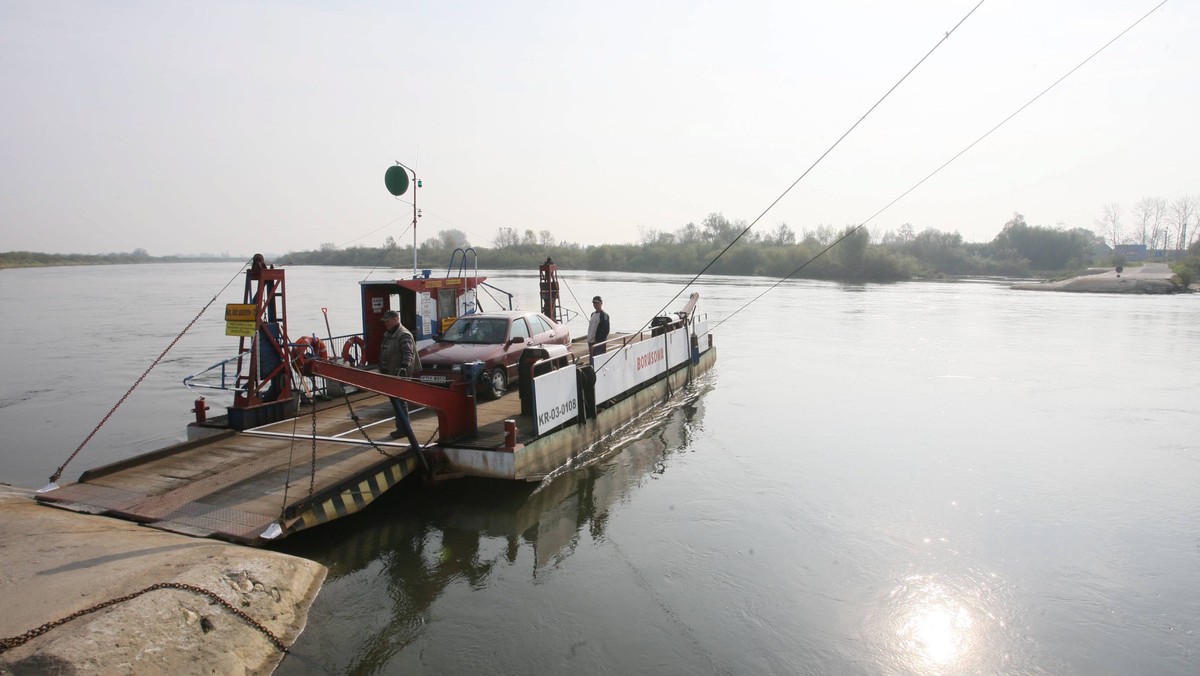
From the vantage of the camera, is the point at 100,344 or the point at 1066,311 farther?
the point at 1066,311

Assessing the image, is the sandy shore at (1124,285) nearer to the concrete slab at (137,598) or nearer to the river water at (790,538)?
the river water at (790,538)

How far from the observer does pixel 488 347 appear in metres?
12.4

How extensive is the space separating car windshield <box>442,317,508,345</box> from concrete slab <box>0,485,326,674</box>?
20.5ft

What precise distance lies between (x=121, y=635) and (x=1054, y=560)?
30.3ft

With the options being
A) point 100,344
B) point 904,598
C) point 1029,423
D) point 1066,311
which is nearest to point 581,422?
point 904,598

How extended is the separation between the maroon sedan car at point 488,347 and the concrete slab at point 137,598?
5.13m

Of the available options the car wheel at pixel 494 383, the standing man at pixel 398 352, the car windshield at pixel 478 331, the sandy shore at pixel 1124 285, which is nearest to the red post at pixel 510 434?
the standing man at pixel 398 352

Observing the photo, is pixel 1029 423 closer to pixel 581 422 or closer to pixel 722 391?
pixel 722 391

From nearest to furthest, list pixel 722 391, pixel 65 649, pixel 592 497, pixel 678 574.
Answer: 1. pixel 65 649
2. pixel 678 574
3. pixel 592 497
4. pixel 722 391

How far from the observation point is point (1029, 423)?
1489 centimetres

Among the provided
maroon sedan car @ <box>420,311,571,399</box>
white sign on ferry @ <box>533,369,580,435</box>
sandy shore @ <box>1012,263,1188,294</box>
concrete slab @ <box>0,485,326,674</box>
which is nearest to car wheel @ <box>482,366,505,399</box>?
maroon sedan car @ <box>420,311,571,399</box>

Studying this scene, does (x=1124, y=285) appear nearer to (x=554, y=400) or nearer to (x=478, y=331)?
(x=478, y=331)

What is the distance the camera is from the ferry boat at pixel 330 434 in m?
7.19

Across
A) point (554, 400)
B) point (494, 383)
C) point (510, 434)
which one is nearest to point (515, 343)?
point (494, 383)
